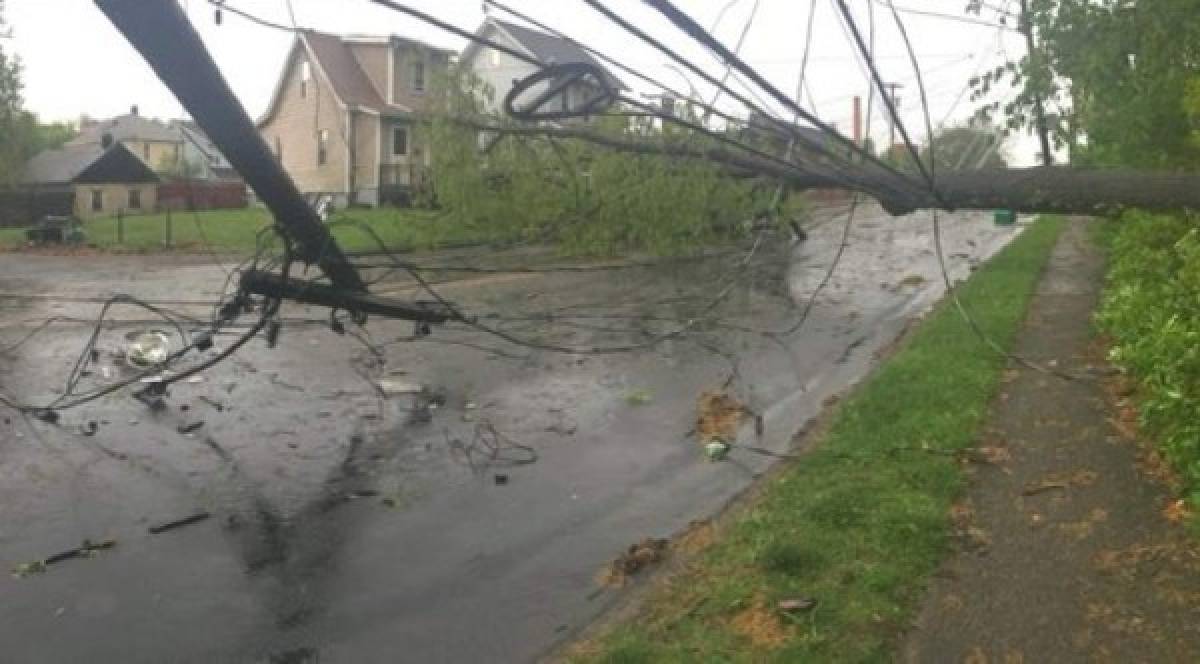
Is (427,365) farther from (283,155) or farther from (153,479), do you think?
(283,155)

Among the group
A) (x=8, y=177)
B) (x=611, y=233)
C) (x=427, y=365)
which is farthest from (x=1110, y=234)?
(x=8, y=177)

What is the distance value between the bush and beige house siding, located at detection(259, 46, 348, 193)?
32.8m

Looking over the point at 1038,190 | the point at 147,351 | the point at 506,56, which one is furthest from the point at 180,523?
the point at 506,56

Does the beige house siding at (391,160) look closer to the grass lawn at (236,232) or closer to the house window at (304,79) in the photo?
the grass lawn at (236,232)

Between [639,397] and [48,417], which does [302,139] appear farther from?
[48,417]

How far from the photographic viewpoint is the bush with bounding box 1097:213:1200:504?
20.8ft

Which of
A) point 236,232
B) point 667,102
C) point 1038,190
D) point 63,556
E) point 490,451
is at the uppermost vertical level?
point 667,102

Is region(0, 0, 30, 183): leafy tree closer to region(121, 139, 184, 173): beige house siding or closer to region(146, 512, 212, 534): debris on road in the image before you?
region(121, 139, 184, 173): beige house siding

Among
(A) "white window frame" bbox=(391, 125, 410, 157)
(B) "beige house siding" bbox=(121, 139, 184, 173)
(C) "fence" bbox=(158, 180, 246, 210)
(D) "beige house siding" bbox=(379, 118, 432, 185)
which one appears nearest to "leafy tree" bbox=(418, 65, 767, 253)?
(D) "beige house siding" bbox=(379, 118, 432, 185)

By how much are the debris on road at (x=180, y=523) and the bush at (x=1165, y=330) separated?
5.87 metres

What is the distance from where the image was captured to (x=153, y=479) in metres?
7.84

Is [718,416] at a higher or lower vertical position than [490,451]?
higher

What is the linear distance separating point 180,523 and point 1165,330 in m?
6.64

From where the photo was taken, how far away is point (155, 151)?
7262 cm
